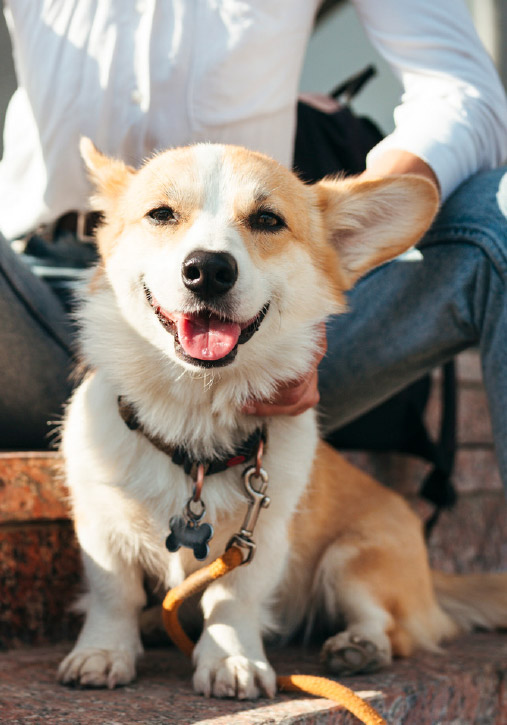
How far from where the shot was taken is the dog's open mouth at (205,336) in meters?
1.28

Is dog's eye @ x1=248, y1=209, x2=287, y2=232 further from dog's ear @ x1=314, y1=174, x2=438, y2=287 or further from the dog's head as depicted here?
dog's ear @ x1=314, y1=174, x2=438, y2=287

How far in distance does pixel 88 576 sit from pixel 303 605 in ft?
1.96

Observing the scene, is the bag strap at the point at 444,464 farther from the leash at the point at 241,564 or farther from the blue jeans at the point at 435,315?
the leash at the point at 241,564

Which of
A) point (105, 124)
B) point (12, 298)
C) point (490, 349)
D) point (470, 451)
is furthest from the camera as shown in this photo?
point (470, 451)

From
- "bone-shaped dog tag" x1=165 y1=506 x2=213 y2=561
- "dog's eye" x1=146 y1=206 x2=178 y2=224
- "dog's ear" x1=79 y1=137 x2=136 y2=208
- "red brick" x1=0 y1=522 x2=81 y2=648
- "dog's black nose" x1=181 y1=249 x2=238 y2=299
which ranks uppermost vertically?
"dog's ear" x1=79 y1=137 x2=136 y2=208

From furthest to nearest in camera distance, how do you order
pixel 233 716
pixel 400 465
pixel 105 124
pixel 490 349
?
1. pixel 400 465
2. pixel 105 124
3. pixel 490 349
4. pixel 233 716

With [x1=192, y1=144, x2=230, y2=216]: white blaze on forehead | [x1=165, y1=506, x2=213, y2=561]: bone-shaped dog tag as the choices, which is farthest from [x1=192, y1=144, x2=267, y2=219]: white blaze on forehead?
[x1=165, y1=506, x2=213, y2=561]: bone-shaped dog tag

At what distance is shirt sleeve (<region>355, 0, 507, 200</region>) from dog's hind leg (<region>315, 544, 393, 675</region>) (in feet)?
3.14

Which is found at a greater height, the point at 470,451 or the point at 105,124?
A: the point at 105,124

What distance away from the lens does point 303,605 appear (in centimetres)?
180

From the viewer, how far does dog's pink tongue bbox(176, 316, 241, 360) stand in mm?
1281

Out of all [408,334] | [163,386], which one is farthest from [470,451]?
[163,386]

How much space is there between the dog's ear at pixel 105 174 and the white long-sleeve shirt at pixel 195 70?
29 cm

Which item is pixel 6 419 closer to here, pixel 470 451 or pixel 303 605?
pixel 303 605
